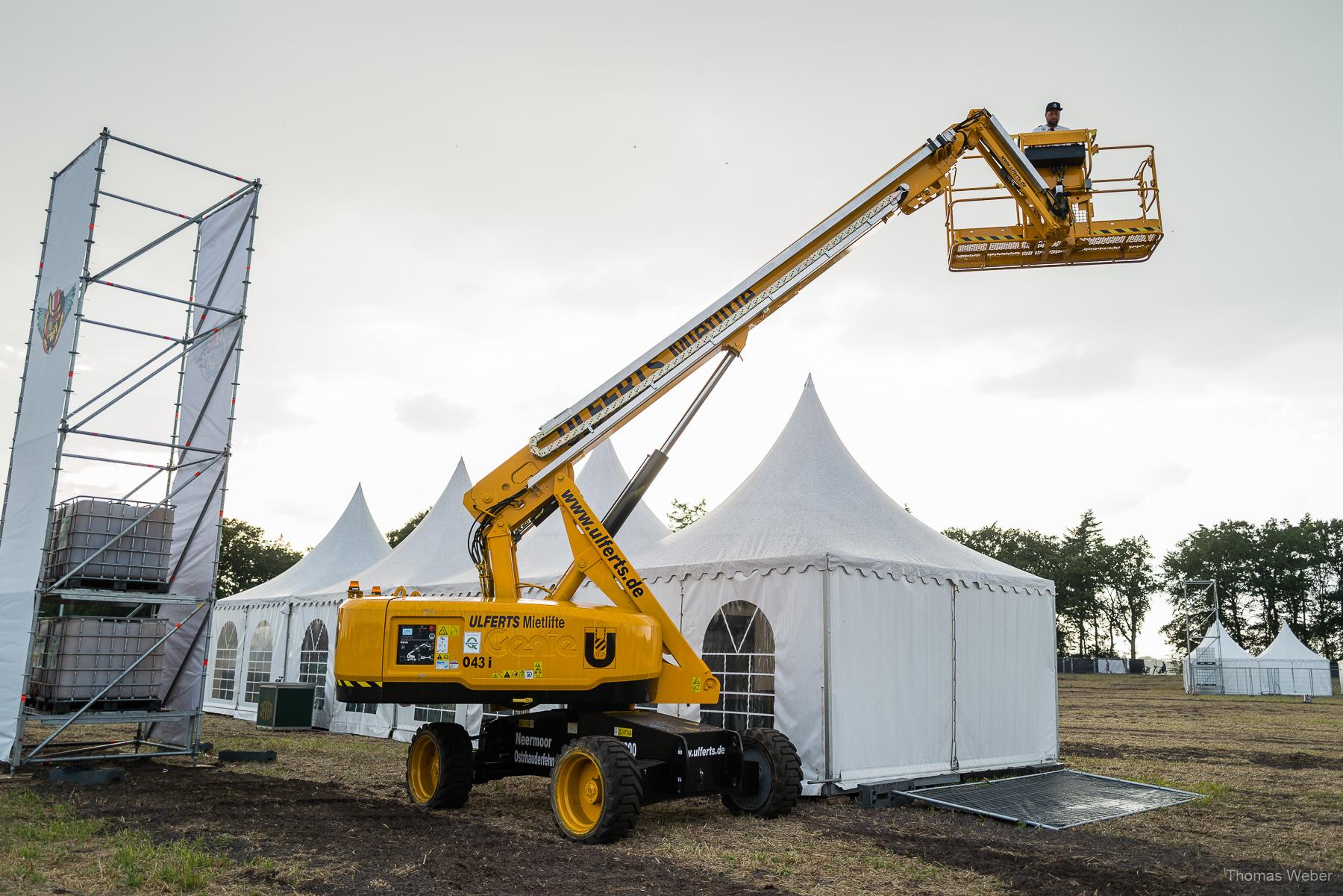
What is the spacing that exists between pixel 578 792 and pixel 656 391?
3.58 metres

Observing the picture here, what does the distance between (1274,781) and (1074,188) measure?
8377 mm

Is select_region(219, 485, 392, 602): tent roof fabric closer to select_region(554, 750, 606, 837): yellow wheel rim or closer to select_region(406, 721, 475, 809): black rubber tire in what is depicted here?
select_region(406, 721, 475, 809): black rubber tire

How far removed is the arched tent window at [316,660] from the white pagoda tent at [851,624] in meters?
8.34

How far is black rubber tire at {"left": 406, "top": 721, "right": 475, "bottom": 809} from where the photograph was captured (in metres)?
8.67

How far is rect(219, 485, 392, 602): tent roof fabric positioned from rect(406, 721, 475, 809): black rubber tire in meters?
11.1

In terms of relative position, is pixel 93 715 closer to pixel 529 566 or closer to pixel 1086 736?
pixel 529 566

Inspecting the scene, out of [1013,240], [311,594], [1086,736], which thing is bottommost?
[1086,736]

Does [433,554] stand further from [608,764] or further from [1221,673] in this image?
[1221,673]

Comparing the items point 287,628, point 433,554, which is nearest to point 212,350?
point 433,554

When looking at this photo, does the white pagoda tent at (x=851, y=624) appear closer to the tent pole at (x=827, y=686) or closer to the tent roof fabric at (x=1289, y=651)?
the tent pole at (x=827, y=686)

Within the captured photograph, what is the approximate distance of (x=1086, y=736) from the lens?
17.8 meters

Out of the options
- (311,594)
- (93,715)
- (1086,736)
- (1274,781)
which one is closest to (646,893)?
(93,715)

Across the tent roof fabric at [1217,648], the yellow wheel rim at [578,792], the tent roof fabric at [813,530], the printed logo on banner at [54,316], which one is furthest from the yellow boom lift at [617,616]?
the tent roof fabric at [1217,648]

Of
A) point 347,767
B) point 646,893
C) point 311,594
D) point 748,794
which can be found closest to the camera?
point 646,893
